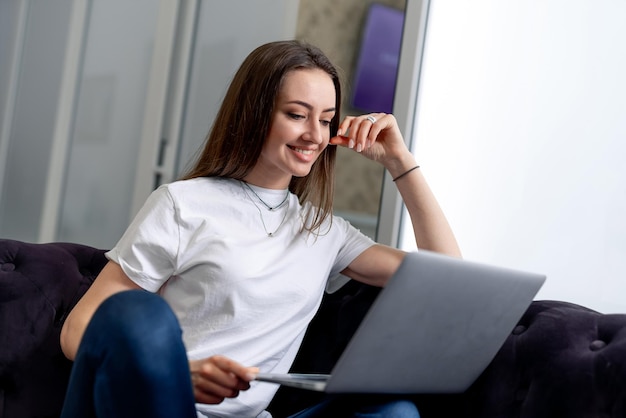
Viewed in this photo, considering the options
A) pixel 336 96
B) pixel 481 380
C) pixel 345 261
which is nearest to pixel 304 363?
pixel 345 261

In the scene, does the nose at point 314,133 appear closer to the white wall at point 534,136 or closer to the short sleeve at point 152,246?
the short sleeve at point 152,246

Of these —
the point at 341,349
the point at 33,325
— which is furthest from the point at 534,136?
the point at 33,325

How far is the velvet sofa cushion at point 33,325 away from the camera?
1434 mm

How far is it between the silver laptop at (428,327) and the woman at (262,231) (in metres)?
0.10

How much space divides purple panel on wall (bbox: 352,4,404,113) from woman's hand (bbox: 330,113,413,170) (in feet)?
3.30

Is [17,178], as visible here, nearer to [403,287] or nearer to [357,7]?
[357,7]

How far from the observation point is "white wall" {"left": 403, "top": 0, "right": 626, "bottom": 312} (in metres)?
1.63

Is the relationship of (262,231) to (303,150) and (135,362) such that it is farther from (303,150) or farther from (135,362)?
(135,362)

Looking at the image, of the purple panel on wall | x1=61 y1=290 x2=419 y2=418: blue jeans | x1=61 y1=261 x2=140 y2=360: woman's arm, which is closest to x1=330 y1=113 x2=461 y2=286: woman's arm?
x1=61 y1=261 x2=140 y2=360: woman's arm

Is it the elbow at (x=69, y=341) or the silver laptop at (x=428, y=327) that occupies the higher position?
the silver laptop at (x=428, y=327)

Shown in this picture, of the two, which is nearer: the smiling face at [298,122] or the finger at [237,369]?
the finger at [237,369]

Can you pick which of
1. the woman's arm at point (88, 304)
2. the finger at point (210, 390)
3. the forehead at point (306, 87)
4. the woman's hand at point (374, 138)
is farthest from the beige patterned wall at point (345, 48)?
the finger at point (210, 390)

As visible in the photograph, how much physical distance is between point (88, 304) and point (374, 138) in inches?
25.6

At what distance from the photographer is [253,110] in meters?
1.50
